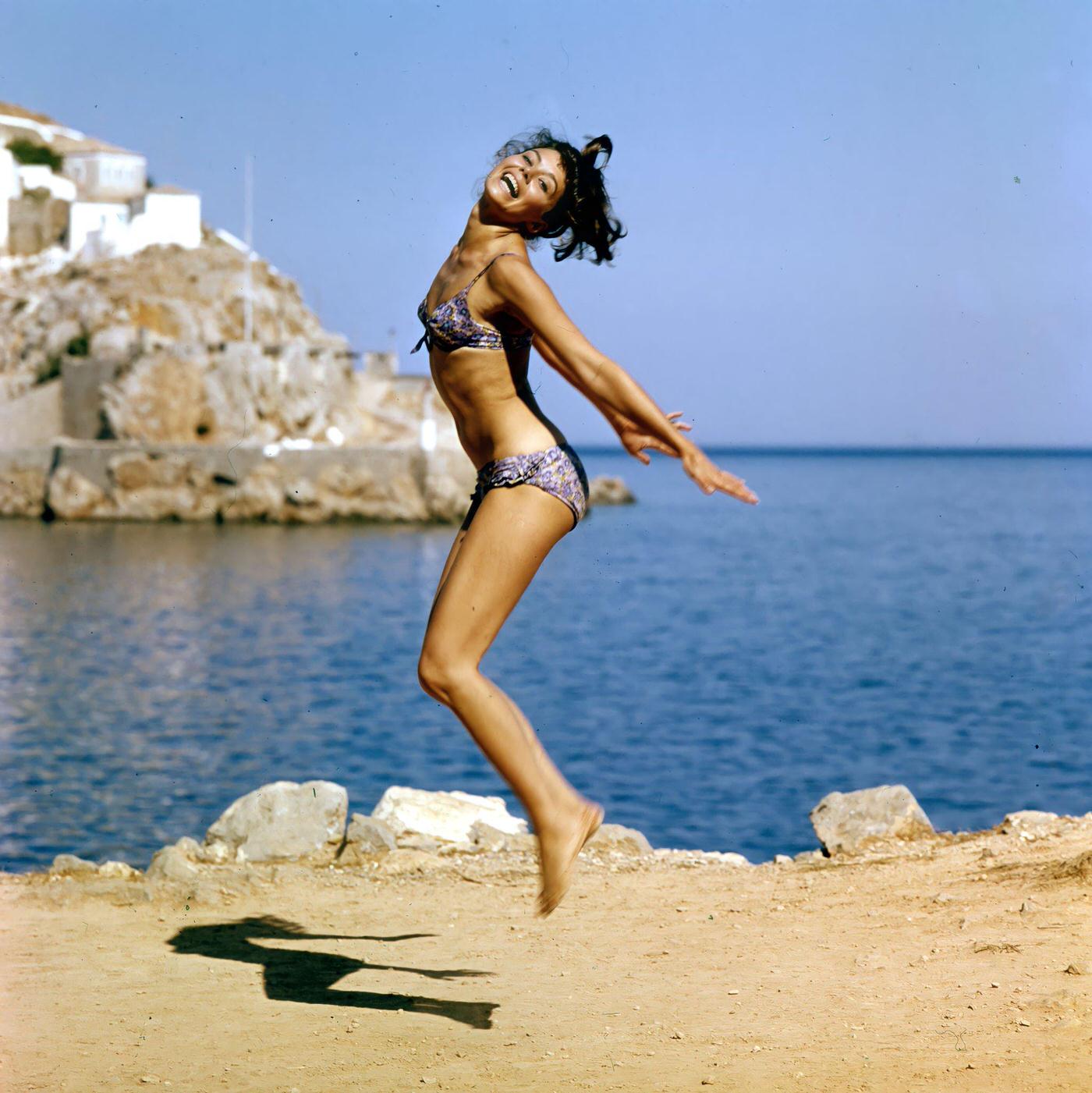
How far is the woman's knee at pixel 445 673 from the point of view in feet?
15.3

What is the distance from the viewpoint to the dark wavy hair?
16.4 ft

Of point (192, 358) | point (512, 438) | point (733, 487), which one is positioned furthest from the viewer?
point (192, 358)

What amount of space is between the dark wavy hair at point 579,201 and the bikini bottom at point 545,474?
0.75 metres

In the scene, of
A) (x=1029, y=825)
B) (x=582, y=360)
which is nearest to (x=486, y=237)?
(x=582, y=360)

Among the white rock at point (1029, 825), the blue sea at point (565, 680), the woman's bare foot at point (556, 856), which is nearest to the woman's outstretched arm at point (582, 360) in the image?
the woman's bare foot at point (556, 856)

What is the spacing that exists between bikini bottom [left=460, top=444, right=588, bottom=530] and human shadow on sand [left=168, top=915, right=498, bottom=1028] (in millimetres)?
1787

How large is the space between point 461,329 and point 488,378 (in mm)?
179

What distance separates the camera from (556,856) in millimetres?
4688

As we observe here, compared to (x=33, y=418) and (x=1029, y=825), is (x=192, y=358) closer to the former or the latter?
(x=33, y=418)

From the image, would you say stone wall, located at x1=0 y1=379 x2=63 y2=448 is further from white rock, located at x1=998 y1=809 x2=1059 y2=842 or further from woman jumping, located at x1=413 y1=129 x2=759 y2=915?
woman jumping, located at x1=413 y1=129 x2=759 y2=915

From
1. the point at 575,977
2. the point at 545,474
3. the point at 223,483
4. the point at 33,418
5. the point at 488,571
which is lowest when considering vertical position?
the point at 223,483

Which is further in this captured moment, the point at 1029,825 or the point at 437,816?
the point at 437,816

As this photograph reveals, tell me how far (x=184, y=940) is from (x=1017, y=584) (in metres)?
50.7

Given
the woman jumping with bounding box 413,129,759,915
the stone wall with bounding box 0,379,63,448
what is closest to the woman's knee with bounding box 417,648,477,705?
the woman jumping with bounding box 413,129,759,915
